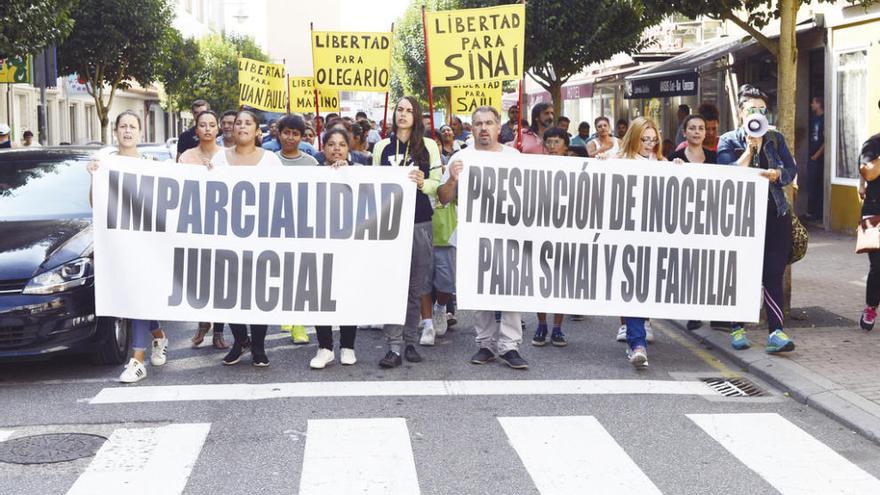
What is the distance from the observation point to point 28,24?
1647 centimetres

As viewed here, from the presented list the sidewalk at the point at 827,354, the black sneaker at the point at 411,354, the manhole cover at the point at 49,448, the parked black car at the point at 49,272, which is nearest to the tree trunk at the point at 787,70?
the sidewalk at the point at 827,354

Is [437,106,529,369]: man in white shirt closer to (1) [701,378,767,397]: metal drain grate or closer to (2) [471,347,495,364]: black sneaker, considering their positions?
(2) [471,347,495,364]: black sneaker

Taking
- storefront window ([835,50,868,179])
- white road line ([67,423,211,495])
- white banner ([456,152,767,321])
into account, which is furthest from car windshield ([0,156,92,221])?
storefront window ([835,50,868,179])

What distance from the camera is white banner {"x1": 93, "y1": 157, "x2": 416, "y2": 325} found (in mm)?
7828

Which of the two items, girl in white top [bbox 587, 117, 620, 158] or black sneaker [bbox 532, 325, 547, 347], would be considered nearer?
black sneaker [bbox 532, 325, 547, 347]

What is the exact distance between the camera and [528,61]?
2452 cm

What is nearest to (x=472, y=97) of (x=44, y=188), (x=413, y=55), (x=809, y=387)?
(x=44, y=188)

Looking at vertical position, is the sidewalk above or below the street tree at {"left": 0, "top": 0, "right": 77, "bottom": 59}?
below

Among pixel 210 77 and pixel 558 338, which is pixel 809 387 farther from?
pixel 210 77

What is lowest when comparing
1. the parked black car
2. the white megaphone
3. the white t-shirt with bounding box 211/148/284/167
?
the parked black car

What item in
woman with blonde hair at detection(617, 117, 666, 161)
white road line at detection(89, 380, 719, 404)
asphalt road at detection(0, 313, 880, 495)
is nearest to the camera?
asphalt road at detection(0, 313, 880, 495)

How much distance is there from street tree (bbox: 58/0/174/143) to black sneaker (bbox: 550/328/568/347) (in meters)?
22.3

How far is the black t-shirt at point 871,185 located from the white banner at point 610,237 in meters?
1.51

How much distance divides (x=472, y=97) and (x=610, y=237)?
20.4 feet
